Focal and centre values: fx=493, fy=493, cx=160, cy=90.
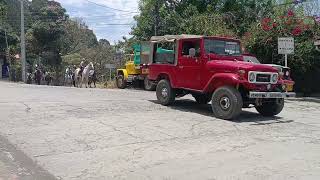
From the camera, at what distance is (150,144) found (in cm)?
998

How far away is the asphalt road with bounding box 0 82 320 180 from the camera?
8.01 meters

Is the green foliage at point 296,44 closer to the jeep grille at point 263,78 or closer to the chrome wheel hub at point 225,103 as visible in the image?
the jeep grille at point 263,78

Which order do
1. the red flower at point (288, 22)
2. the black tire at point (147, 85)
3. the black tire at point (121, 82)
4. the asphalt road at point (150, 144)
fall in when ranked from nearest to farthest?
the asphalt road at point (150, 144) → the red flower at point (288, 22) → the black tire at point (147, 85) → the black tire at point (121, 82)

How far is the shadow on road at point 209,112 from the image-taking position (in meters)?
13.4

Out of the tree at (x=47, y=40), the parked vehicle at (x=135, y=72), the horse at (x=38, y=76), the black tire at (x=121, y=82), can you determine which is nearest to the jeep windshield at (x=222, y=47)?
the parked vehicle at (x=135, y=72)

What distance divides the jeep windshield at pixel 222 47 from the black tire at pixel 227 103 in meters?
1.50

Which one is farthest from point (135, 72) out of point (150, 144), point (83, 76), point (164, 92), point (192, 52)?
point (150, 144)

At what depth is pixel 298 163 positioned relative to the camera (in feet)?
28.0

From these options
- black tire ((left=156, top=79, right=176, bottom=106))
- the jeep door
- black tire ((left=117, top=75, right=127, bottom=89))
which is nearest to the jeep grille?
the jeep door

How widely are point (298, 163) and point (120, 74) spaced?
22319 millimetres

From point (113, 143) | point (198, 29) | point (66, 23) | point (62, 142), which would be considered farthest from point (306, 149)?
point (66, 23)

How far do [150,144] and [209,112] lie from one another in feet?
17.0

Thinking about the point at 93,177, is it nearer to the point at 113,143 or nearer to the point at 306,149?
the point at 113,143

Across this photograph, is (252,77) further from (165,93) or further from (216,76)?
(165,93)
